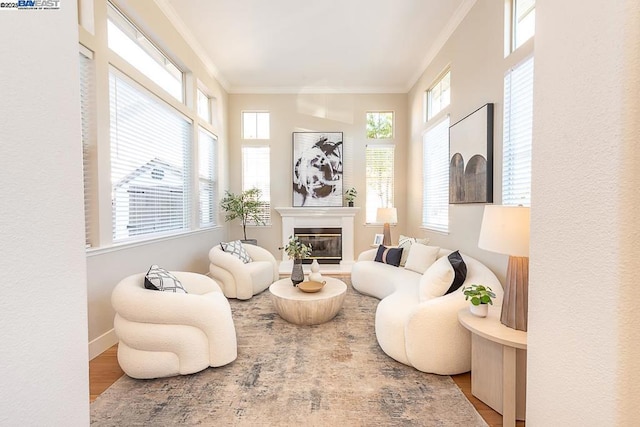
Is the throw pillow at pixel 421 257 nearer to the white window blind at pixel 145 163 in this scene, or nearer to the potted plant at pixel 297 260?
the potted plant at pixel 297 260

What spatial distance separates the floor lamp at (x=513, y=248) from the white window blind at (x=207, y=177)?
427 cm

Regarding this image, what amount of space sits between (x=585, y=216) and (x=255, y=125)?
5.91 metres

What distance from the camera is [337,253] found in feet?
19.5

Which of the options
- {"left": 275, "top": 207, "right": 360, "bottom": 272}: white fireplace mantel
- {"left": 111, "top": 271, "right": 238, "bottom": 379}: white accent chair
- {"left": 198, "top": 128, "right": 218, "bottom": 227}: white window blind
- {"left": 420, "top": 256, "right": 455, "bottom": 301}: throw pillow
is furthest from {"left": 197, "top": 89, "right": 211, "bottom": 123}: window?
{"left": 420, "top": 256, "right": 455, "bottom": 301}: throw pillow

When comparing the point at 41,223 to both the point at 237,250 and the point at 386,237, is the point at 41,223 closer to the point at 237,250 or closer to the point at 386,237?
the point at 237,250

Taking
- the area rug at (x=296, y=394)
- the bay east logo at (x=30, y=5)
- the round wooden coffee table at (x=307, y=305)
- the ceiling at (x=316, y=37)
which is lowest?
the area rug at (x=296, y=394)

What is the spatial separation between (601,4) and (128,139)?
3.61 m

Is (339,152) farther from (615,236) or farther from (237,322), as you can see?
(615,236)

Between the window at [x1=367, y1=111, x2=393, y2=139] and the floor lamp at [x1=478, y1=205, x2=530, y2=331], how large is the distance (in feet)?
14.6

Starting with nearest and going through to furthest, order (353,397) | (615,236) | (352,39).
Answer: (615,236)
(353,397)
(352,39)

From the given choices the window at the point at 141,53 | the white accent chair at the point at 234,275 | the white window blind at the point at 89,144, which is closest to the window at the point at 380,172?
the white accent chair at the point at 234,275

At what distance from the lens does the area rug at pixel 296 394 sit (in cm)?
174

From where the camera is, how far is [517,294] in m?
1.77

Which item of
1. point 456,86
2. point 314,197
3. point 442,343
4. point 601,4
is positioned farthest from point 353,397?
point 314,197
